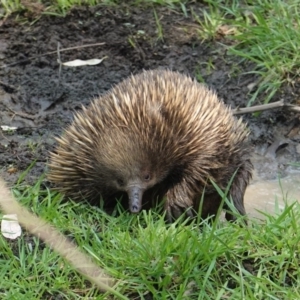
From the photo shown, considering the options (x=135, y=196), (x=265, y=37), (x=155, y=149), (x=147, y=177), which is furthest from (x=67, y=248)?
(x=265, y=37)

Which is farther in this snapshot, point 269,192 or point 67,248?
point 269,192

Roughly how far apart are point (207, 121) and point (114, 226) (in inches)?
33.1

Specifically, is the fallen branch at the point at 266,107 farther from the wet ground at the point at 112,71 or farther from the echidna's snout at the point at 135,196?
the echidna's snout at the point at 135,196

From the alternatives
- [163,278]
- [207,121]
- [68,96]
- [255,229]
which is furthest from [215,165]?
[68,96]

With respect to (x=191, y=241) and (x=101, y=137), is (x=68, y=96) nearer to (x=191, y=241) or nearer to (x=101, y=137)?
(x=101, y=137)

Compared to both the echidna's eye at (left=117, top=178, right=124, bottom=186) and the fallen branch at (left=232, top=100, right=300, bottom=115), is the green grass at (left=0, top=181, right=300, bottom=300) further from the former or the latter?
the fallen branch at (left=232, top=100, right=300, bottom=115)

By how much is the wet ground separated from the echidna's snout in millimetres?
1021

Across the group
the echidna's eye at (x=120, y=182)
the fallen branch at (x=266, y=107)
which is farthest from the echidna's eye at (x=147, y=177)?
the fallen branch at (x=266, y=107)

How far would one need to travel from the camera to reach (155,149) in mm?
4008

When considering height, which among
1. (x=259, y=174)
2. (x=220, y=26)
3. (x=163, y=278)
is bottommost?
(x=259, y=174)

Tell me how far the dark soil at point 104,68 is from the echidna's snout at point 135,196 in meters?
1.11

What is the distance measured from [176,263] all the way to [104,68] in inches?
107

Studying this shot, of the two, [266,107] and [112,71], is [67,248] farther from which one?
[112,71]

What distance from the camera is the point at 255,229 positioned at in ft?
11.6
